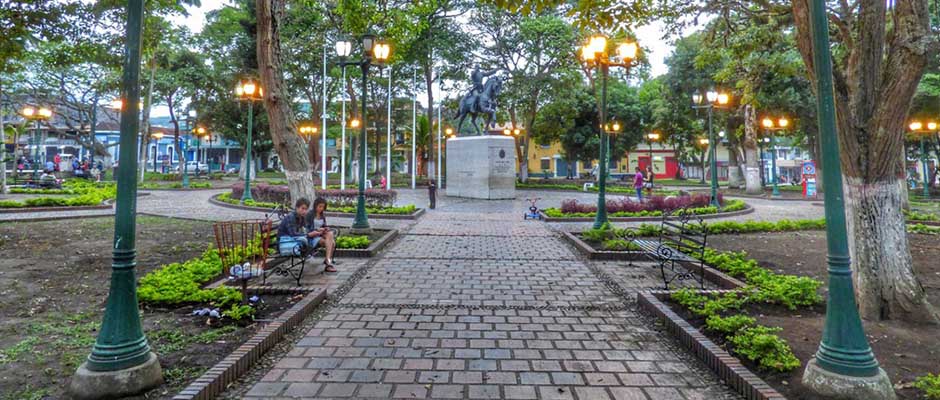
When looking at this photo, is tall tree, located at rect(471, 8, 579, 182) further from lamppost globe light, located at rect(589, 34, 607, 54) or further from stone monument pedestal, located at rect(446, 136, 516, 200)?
lamppost globe light, located at rect(589, 34, 607, 54)

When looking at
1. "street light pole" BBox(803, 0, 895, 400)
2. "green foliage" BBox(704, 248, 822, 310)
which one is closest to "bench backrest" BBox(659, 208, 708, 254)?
"green foliage" BBox(704, 248, 822, 310)

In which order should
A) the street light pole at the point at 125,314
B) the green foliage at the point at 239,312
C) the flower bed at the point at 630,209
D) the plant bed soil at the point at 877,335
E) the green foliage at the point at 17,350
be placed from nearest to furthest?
the street light pole at the point at 125,314, the plant bed soil at the point at 877,335, the green foliage at the point at 17,350, the green foliage at the point at 239,312, the flower bed at the point at 630,209

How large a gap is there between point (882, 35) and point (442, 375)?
524cm

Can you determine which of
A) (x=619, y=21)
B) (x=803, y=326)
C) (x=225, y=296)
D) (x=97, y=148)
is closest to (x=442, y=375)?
(x=225, y=296)

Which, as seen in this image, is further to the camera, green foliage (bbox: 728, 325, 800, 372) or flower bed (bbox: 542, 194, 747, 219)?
flower bed (bbox: 542, 194, 747, 219)

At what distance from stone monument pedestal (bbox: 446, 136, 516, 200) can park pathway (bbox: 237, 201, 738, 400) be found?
1408 centimetres

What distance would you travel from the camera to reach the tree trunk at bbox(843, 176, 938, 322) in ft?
15.1

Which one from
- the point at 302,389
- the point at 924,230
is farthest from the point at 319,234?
the point at 924,230

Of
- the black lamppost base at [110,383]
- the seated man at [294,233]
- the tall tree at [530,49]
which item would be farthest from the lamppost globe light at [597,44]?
the tall tree at [530,49]

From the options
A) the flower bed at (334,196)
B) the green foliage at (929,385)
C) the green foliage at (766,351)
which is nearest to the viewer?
the green foliage at (929,385)

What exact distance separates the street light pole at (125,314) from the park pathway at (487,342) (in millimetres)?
620

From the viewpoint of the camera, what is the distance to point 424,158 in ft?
156

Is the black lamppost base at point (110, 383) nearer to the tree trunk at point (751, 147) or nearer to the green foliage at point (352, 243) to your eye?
the green foliage at point (352, 243)

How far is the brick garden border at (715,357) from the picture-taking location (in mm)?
3191
